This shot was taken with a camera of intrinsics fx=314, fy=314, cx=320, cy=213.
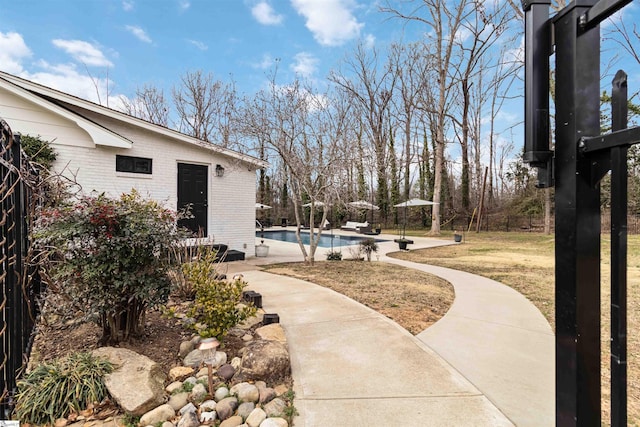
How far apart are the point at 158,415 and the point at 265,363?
2.67 ft

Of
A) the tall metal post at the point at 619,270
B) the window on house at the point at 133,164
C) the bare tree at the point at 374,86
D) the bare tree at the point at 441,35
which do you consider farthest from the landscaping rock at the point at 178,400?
the bare tree at the point at 441,35

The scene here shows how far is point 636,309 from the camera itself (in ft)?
15.8

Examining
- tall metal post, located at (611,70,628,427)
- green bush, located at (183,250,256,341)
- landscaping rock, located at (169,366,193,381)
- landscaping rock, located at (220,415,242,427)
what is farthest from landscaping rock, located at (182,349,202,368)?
tall metal post, located at (611,70,628,427)

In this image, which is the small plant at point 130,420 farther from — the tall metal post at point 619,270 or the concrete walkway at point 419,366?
the tall metal post at point 619,270

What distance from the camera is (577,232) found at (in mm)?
963

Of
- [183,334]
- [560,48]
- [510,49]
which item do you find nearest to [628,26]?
[560,48]

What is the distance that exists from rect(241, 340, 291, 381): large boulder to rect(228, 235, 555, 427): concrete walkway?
150 millimetres

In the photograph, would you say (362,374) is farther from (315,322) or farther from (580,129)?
(580,129)

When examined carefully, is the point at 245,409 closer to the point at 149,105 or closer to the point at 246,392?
the point at 246,392

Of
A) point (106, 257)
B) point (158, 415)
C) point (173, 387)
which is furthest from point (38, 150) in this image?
point (158, 415)

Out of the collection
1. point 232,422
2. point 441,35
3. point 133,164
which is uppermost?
point 441,35

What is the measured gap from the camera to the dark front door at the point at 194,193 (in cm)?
920

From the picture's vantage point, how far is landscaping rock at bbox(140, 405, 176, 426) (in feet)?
6.87

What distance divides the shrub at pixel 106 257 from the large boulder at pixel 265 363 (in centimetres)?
100
